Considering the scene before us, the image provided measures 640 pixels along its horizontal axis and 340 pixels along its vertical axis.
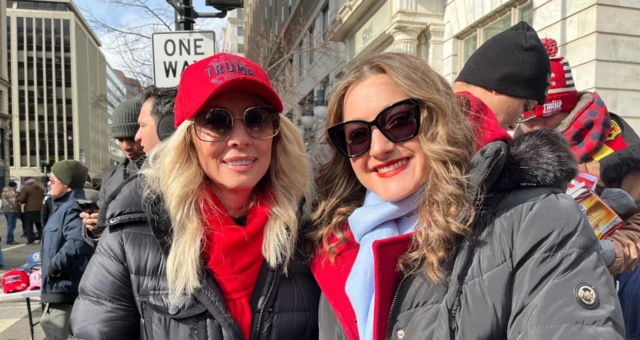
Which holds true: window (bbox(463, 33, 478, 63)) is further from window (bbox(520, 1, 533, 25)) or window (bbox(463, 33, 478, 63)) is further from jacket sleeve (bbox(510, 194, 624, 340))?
jacket sleeve (bbox(510, 194, 624, 340))

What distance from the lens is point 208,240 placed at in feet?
5.85

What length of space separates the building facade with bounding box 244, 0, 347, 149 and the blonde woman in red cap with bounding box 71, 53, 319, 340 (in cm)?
51

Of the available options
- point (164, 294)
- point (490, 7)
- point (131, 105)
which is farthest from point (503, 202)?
point (490, 7)

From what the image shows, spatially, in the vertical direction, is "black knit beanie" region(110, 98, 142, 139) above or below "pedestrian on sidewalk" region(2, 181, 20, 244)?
above

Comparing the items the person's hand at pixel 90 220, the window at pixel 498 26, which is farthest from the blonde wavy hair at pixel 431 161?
the window at pixel 498 26

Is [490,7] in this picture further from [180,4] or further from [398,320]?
[398,320]

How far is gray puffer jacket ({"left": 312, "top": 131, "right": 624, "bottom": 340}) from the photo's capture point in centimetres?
112

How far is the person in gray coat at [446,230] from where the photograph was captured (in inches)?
45.4

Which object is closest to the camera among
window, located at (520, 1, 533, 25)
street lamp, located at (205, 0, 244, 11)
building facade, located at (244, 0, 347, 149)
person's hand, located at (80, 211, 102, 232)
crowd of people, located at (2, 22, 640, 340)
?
crowd of people, located at (2, 22, 640, 340)

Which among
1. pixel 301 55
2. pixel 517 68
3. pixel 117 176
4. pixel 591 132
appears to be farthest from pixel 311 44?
pixel 517 68

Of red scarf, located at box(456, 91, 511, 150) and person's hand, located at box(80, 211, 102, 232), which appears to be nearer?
red scarf, located at box(456, 91, 511, 150)

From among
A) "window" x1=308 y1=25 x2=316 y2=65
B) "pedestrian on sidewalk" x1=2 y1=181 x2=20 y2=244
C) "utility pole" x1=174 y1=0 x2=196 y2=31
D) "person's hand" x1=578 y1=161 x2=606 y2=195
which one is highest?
"window" x1=308 y1=25 x2=316 y2=65

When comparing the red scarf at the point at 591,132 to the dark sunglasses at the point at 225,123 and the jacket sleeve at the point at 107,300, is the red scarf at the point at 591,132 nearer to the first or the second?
the dark sunglasses at the point at 225,123

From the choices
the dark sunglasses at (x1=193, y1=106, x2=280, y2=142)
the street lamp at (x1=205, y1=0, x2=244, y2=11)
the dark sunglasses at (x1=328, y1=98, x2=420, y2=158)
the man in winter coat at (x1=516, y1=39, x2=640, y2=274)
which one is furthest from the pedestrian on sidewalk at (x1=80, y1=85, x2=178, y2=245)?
the street lamp at (x1=205, y1=0, x2=244, y2=11)
